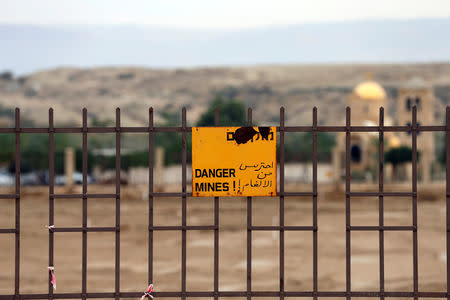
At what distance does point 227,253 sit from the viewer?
747 inches

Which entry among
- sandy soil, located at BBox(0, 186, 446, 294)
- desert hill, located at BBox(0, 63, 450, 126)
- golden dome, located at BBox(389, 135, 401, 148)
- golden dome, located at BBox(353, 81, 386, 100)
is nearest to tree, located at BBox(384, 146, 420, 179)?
golden dome, located at BBox(389, 135, 401, 148)

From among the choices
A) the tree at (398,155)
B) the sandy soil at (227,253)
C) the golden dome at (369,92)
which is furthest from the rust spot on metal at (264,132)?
the golden dome at (369,92)

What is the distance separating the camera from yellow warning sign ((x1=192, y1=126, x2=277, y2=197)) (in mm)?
7582

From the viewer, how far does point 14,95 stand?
423ft

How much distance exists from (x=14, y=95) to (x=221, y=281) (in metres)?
120

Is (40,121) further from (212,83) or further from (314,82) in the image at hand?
(314,82)

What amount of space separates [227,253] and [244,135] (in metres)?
11.7

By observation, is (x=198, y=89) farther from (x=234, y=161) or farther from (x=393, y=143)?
(x=234, y=161)

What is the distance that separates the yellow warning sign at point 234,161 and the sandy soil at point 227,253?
22.0 ft

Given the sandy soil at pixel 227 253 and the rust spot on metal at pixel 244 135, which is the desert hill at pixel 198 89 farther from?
the rust spot on metal at pixel 244 135

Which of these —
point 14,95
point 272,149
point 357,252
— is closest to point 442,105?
point 14,95

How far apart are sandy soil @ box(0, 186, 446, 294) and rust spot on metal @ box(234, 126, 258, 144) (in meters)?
6.86

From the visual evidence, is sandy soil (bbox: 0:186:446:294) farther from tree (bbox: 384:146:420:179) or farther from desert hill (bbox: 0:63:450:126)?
desert hill (bbox: 0:63:450:126)

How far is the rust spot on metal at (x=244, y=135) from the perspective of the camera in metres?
7.61
